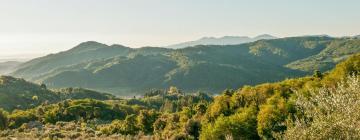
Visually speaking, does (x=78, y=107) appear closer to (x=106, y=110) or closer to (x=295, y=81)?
(x=106, y=110)

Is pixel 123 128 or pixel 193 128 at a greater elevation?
pixel 193 128

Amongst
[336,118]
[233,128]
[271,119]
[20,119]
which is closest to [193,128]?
[233,128]

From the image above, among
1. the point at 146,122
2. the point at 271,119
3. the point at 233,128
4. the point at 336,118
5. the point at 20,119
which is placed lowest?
the point at 20,119

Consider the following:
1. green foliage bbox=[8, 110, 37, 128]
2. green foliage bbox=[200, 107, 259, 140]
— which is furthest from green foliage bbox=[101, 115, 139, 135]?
green foliage bbox=[8, 110, 37, 128]

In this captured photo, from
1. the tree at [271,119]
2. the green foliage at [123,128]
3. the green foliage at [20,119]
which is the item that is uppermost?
the tree at [271,119]

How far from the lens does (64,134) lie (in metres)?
86.8

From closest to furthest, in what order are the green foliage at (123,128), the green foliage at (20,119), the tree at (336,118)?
the tree at (336,118)
the green foliage at (123,128)
the green foliage at (20,119)

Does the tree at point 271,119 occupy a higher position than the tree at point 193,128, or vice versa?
the tree at point 271,119

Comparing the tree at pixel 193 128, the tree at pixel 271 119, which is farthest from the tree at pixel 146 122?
the tree at pixel 271 119

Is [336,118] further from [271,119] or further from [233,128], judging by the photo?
[233,128]

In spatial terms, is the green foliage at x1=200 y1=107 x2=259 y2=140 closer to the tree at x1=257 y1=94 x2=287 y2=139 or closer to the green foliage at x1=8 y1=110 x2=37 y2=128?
the tree at x1=257 y1=94 x2=287 y2=139

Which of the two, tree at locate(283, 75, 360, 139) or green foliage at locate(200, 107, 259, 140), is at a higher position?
tree at locate(283, 75, 360, 139)

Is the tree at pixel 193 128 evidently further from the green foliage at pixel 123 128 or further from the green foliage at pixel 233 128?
the green foliage at pixel 123 128

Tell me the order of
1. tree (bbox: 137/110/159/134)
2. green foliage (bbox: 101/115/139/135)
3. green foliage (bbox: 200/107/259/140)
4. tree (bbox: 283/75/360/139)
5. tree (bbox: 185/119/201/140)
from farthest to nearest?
tree (bbox: 137/110/159/134) < green foliage (bbox: 101/115/139/135) < tree (bbox: 185/119/201/140) < green foliage (bbox: 200/107/259/140) < tree (bbox: 283/75/360/139)
